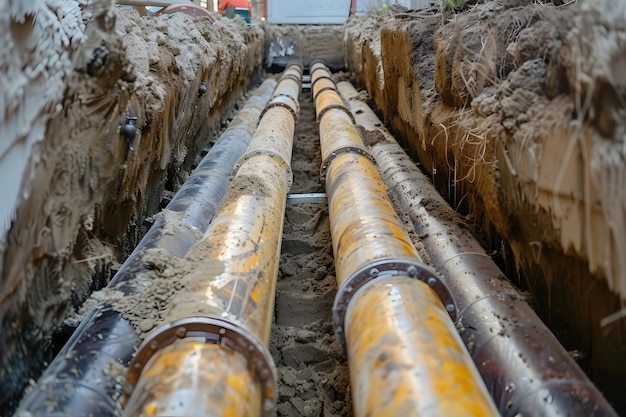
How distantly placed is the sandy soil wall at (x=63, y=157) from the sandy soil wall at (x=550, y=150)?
1.45 m

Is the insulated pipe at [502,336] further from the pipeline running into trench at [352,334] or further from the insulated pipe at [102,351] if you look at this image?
the insulated pipe at [102,351]

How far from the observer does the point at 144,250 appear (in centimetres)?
244

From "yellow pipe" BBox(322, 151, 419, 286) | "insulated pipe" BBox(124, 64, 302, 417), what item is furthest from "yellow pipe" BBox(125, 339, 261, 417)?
"yellow pipe" BBox(322, 151, 419, 286)

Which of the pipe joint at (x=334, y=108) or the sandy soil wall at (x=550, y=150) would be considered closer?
the sandy soil wall at (x=550, y=150)

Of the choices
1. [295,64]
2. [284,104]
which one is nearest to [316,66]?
[295,64]

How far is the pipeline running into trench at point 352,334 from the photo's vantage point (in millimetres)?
1431

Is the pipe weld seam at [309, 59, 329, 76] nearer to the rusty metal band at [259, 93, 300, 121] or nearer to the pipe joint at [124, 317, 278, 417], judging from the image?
the rusty metal band at [259, 93, 300, 121]

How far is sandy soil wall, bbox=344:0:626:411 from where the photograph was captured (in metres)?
1.30

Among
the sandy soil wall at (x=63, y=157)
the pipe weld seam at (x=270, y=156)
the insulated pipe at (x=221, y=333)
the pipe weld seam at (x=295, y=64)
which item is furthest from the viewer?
the pipe weld seam at (x=295, y=64)

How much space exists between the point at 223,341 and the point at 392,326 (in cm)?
50

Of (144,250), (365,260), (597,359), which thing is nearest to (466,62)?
(365,260)

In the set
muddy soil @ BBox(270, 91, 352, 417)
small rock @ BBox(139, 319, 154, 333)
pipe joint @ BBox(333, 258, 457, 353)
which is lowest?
muddy soil @ BBox(270, 91, 352, 417)

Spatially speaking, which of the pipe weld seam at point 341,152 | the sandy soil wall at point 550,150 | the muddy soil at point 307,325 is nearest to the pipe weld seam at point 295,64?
the muddy soil at point 307,325

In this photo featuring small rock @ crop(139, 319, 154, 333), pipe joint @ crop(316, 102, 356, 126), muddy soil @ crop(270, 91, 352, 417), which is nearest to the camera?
small rock @ crop(139, 319, 154, 333)
